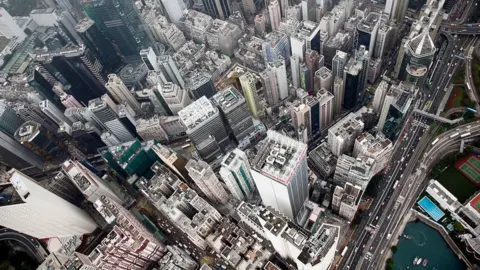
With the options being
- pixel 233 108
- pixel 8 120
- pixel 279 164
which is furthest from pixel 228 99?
pixel 8 120

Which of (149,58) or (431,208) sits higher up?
(149,58)

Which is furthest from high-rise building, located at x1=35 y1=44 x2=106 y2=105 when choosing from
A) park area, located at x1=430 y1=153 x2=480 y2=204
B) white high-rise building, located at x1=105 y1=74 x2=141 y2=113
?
park area, located at x1=430 y1=153 x2=480 y2=204

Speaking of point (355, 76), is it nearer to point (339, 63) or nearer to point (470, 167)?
point (339, 63)

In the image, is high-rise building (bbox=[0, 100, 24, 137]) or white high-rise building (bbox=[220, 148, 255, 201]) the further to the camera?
high-rise building (bbox=[0, 100, 24, 137])

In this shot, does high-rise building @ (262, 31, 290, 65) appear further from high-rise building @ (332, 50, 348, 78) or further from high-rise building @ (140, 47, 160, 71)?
high-rise building @ (140, 47, 160, 71)

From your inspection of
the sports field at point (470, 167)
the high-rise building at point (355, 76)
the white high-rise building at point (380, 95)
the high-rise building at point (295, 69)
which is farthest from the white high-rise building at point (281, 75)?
the sports field at point (470, 167)

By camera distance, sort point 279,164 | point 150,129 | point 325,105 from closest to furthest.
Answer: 1. point 279,164
2. point 325,105
3. point 150,129

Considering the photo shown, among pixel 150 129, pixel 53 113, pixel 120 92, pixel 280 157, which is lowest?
pixel 150 129
